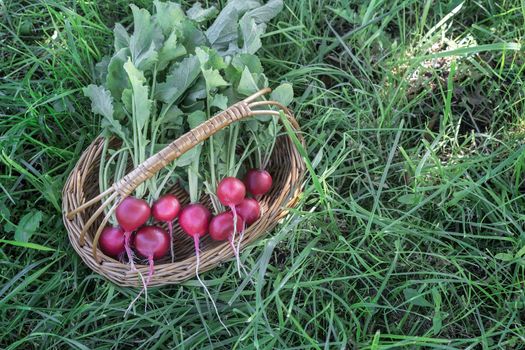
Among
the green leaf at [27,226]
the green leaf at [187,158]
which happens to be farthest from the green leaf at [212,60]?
the green leaf at [27,226]

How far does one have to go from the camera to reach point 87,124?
210 centimetres

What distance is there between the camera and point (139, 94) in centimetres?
176

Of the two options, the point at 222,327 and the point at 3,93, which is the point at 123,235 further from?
the point at 3,93

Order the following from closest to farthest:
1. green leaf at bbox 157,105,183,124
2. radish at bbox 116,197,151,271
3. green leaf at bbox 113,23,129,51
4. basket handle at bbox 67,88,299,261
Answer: basket handle at bbox 67,88,299,261, radish at bbox 116,197,151,271, green leaf at bbox 157,105,183,124, green leaf at bbox 113,23,129,51

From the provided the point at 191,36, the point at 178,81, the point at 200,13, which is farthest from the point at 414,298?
the point at 200,13

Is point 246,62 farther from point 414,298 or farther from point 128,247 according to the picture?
point 414,298

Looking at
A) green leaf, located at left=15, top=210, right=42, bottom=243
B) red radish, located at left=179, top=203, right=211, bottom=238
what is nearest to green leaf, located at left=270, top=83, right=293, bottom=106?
red radish, located at left=179, top=203, right=211, bottom=238

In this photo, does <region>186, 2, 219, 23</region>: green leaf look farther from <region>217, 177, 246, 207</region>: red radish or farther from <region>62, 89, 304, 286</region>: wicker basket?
<region>217, 177, 246, 207</region>: red radish

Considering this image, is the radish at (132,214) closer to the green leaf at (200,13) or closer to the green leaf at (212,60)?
the green leaf at (212,60)

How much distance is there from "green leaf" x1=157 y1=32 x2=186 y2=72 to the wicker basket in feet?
0.88

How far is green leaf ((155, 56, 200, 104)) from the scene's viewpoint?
1.82 m

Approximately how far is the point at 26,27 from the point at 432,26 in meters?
1.52

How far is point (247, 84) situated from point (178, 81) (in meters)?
0.21

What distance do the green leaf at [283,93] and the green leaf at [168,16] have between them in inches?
15.0
